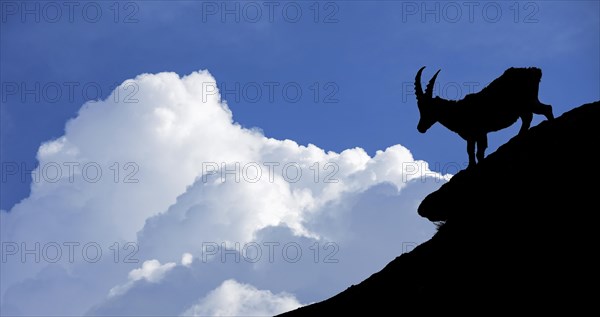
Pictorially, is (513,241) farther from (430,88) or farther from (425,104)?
(430,88)

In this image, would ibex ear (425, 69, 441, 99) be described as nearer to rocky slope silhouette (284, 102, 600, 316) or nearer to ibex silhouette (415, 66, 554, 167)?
ibex silhouette (415, 66, 554, 167)

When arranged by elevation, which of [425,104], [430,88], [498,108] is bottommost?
[498,108]

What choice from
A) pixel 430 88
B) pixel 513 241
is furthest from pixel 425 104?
pixel 513 241

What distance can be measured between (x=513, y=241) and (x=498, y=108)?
19.5 ft

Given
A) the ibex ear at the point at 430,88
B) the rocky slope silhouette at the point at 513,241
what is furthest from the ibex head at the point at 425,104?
the rocky slope silhouette at the point at 513,241

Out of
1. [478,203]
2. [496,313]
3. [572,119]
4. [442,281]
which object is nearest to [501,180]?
[478,203]

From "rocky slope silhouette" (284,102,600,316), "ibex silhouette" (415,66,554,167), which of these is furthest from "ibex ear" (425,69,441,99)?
"rocky slope silhouette" (284,102,600,316)

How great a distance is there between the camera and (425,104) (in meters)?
A: 17.6

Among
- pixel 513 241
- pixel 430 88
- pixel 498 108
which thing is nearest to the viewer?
pixel 513 241

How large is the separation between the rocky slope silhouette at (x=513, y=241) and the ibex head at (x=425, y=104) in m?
2.66

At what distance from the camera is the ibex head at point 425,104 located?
1756 centimetres

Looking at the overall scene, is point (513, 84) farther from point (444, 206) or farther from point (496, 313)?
point (496, 313)

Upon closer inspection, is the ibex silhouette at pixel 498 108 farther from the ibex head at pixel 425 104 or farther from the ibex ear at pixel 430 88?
the ibex ear at pixel 430 88

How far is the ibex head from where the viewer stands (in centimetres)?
1756
